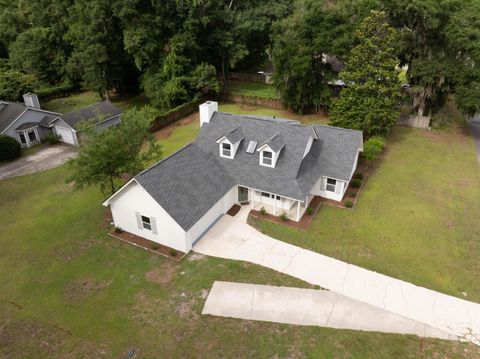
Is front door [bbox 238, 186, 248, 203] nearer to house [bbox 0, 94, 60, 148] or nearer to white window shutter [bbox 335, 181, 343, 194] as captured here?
white window shutter [bbox 335, 181, 343, 194]

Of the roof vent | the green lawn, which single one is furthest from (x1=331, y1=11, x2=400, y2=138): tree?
the green lawn

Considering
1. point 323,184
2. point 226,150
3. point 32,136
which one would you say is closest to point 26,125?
Result: point 32,136

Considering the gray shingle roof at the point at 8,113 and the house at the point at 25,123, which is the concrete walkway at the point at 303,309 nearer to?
the house at the point at 25,123

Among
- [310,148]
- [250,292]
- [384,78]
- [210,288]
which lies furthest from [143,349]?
[384,78]

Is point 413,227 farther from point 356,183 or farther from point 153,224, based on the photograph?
point 153,224

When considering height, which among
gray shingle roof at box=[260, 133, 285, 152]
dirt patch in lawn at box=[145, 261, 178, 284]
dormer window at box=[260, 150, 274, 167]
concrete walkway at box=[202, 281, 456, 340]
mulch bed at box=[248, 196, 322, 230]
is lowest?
concrete walkway at box=[202, 281, 456, 340]

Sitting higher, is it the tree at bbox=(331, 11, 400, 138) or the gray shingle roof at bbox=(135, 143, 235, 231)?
the tree at bbox=(331, 11, 400, 138)

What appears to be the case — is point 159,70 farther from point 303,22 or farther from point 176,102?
point 303,22
